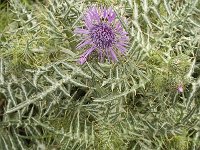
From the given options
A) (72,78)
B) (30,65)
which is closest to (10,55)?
(30,65)

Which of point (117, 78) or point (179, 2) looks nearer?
point (117, 78)

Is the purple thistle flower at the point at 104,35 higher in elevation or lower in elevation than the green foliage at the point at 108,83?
higher

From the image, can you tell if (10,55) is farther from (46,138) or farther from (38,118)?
(46,138)

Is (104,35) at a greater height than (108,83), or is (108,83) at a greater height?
(104,35)

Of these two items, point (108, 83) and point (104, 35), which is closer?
point (104, 35)

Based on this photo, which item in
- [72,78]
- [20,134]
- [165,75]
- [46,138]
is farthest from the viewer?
[20,134]
